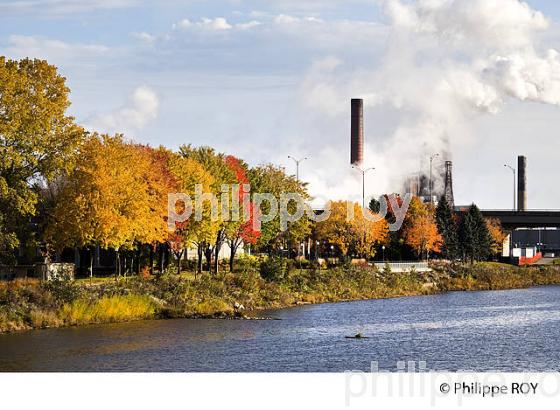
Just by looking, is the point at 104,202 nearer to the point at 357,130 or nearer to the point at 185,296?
the point at 185,296

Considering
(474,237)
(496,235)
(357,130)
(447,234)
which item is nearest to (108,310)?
(357,130)

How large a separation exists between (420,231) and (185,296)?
6668 cm

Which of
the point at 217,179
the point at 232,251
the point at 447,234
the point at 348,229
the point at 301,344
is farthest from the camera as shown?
the point at 447,234

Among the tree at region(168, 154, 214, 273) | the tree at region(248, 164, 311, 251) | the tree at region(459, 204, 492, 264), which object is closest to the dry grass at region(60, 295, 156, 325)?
the tree at region(168, 154, 214, 273)

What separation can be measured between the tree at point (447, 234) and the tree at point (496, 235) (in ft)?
46.8

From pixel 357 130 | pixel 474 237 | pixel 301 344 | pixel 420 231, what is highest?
Answer: pixel 357 130

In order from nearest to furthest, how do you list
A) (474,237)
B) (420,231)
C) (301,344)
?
(301,344) → (420,231) → (474,237)

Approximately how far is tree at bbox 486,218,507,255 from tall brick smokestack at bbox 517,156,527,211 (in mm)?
12990

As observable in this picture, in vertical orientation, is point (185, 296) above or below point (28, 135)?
below

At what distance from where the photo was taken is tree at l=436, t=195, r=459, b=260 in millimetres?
143375

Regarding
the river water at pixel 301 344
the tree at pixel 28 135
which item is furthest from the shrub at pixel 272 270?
the tree at pixel 28 135

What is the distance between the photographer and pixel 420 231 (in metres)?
138
